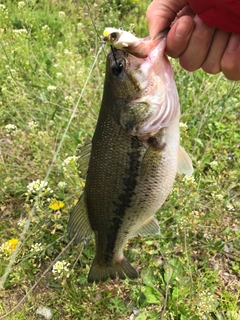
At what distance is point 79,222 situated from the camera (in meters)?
2.18

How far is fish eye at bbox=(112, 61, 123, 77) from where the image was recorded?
163 centimetres

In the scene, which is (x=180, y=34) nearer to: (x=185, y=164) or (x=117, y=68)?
(x=117, y=68)

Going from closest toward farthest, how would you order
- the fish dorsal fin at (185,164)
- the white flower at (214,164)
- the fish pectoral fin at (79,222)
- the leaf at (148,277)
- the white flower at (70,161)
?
1. the fish dorsal fin at (185,164)
2. the fish pectoral fin at (79,222)
3. the white flower at (70,161)
4. the leaf at (148,277)
5. the white flower at (214,164)

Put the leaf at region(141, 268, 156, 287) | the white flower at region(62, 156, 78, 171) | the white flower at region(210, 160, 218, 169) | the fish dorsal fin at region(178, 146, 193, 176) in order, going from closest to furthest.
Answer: the fish dorsal fin at region(178, 146, 193, 176) → the white flower at region(62, 156, 78, 171) → the leaf at region(141, 268, 156, 287) → the white flower at region(210, 160, 218, 169)

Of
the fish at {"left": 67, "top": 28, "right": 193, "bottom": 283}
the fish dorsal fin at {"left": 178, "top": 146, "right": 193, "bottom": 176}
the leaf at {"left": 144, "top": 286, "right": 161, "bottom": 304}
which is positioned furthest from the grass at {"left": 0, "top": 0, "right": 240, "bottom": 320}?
the fish dorsal fin at {"left": 178, "top": 146, "right": 193, "bottom": 176}

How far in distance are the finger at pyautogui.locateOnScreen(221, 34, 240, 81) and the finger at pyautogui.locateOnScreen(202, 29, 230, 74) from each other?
22mm

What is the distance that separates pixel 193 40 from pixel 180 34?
0.10 meters

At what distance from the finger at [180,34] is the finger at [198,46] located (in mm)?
27

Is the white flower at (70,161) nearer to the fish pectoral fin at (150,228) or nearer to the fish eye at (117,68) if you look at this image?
the fish pectoral fin at (150,228)

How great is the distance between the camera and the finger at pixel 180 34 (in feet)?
4.80

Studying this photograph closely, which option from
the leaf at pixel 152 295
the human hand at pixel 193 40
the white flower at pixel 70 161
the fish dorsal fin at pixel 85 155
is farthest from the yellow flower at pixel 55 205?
the human hand at pixel 193 40

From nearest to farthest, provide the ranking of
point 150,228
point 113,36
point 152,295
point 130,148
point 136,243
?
point 113,36 → point 130,148 → point 150,228 → point 152,295 → point 136,243

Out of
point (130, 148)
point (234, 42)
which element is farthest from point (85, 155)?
point (234, 42)

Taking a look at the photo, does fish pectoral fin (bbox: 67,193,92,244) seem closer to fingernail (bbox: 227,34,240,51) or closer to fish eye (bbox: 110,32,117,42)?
fish eye (bbox: 110,32,117,42)
